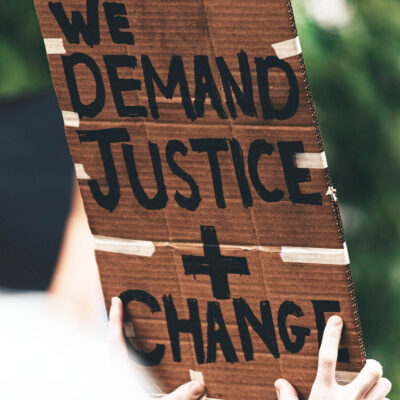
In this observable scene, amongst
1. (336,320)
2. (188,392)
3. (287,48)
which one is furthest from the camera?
(188,392)

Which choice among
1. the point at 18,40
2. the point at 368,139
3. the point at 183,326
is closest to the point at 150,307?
the point at 183,326

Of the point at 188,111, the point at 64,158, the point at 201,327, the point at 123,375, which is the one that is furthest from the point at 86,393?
the point at 64,158

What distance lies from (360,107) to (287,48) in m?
2.25

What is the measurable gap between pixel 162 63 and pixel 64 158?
5.07 ft

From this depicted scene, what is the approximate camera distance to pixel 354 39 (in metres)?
3.06

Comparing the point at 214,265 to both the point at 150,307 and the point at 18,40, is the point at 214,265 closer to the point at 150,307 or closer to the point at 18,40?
the point at 150,307

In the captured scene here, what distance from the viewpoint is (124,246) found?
120 centimetres

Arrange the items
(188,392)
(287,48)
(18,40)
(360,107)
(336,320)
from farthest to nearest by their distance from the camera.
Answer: (360,107) < (18,40) < (188,392) < (336,320) < (287,48)

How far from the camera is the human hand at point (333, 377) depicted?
3.57 ft

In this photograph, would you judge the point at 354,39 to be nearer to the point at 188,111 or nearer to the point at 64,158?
the point at 64,158

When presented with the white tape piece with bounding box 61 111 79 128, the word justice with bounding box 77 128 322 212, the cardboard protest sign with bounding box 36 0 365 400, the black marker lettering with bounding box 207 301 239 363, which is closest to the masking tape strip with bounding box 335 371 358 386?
the cardboard protest sign with bounding box 36 0 365 400

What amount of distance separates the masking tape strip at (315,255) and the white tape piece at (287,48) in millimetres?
258

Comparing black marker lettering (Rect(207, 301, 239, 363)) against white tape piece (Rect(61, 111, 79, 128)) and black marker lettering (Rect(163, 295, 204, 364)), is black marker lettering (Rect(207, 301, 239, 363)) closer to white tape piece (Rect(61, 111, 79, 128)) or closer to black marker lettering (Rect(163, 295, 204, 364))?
black marker lettering (Rect(163, 295, 204, 364))

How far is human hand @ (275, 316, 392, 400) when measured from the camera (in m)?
1.09
